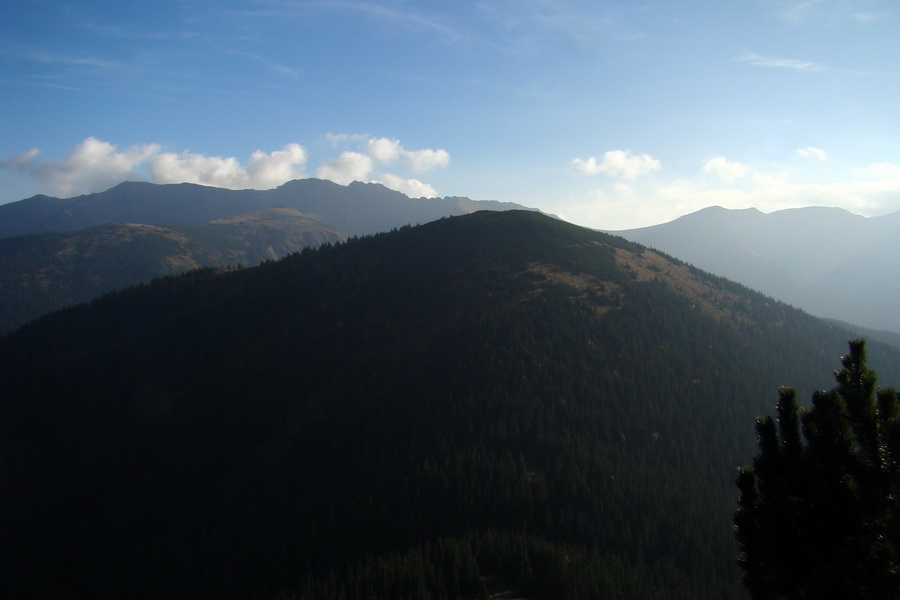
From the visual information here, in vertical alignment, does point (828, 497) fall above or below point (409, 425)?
above

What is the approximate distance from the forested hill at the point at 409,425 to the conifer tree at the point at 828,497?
181 feet

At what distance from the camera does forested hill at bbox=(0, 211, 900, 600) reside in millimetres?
86438

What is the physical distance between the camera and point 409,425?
116625 mm

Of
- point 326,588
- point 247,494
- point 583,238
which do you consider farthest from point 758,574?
point 583,238

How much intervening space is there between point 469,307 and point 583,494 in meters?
61.0

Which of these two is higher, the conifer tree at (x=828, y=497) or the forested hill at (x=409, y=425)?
the conifer tree at (x=828, y=497)

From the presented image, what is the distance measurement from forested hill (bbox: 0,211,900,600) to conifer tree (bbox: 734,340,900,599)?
55153mm

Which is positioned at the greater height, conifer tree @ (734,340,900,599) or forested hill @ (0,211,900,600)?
conifer tree @ (734,340,900,599)

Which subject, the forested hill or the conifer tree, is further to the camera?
the forested hill

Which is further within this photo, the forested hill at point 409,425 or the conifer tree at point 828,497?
the forested hill at point 409,425

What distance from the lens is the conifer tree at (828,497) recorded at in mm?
13352

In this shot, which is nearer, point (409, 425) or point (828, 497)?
point (828, 497)

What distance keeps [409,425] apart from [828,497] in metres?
106

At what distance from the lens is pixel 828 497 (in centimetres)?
1473
